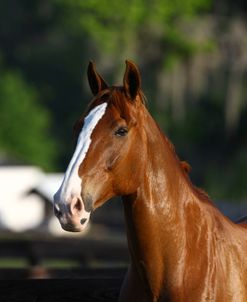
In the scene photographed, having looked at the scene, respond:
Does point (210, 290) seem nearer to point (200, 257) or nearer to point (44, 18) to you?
point (200, 257)

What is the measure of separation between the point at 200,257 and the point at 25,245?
32.5ft

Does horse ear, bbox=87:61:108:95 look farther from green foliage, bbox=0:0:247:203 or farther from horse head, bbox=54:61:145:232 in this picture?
green foliage, bbox=0:0:247:203

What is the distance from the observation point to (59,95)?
77312 mm

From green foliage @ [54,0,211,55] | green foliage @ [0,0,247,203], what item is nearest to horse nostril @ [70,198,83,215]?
green foliage @ [0,0,247,203]

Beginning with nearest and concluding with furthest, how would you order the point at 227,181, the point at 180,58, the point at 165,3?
the point at 227,181 → the point at 180,58 → the point at 165,3

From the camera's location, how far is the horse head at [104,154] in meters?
5.84

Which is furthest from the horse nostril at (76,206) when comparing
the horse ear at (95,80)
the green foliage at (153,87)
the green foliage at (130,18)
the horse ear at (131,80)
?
the green foliage at (130,18)

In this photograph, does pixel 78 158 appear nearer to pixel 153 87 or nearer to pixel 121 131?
pixel 121 131

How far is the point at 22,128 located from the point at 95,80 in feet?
189

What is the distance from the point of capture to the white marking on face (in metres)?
5.82

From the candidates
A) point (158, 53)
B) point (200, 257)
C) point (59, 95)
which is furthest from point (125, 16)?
point (200, 257)

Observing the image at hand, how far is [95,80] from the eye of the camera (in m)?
6.50

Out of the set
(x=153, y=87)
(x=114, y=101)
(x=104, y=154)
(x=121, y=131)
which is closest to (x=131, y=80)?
(x=114, y=101)

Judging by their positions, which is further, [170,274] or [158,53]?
[158,53]
